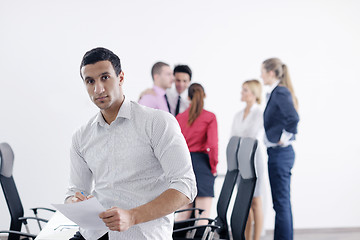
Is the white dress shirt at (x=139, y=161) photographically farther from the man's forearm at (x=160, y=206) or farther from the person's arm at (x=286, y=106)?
the person's arm at (x=286, y=106)

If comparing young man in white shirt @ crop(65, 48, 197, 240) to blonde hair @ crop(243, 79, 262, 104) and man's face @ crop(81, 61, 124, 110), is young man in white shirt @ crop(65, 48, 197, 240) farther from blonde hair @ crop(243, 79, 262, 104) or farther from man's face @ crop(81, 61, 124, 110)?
blonde hair @ crop(243, 79, 262, 104)

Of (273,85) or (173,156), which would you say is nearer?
(173,156)

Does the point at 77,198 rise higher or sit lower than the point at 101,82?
lower

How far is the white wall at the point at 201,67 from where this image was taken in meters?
4.30

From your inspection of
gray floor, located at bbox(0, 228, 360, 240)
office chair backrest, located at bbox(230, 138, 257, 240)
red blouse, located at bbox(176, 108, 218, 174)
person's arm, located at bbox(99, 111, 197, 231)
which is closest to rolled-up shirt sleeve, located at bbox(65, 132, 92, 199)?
person's arm, located at bbox(99, 111, 197, 231)

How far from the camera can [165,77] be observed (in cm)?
410

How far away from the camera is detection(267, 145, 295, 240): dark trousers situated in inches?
146

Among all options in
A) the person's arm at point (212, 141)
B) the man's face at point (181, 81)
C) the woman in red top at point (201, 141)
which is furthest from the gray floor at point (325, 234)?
the man's face at point (181, 81)

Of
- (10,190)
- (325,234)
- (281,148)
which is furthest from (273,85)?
(10,190)

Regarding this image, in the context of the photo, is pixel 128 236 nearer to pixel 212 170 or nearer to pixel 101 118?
pixel 101 118

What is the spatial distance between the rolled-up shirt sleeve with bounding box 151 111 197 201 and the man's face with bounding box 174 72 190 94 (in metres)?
2.50

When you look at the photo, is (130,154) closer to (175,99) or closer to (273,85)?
(273,85)

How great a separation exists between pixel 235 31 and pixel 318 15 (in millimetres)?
915

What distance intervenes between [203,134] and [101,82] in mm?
2039
